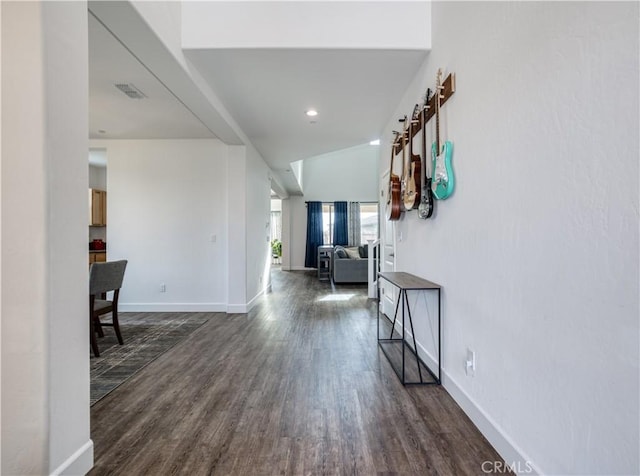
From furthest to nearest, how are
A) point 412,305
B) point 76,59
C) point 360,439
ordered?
1. point 412,305
2. point 360,439
3. point 76,59

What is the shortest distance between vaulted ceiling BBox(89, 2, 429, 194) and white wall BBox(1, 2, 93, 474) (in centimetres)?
70

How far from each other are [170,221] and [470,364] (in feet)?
13.4

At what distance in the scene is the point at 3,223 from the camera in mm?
1154

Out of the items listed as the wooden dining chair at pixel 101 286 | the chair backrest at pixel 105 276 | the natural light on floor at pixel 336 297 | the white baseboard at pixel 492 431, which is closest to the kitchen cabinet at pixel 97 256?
the wooden dining chair at pixel 101 286

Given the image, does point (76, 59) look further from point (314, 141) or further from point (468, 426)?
point (314, 141)

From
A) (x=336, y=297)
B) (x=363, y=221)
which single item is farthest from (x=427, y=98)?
(x=363, y=221)

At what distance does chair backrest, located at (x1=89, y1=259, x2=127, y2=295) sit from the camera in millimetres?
2762

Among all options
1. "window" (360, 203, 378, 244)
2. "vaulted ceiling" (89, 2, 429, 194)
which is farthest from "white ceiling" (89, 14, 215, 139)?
"window" (360, 203, 378, 244)

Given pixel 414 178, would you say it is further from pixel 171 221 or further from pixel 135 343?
pixel 171 221

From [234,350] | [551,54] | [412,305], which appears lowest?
[234,350]

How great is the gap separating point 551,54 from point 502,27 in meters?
0.43

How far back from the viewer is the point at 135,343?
3135mm

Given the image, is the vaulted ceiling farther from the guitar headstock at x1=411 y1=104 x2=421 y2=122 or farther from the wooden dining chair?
the wooden dining chair

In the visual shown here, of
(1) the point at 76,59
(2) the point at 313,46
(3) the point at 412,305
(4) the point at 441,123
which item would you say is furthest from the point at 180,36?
(3) the point at 412,305
